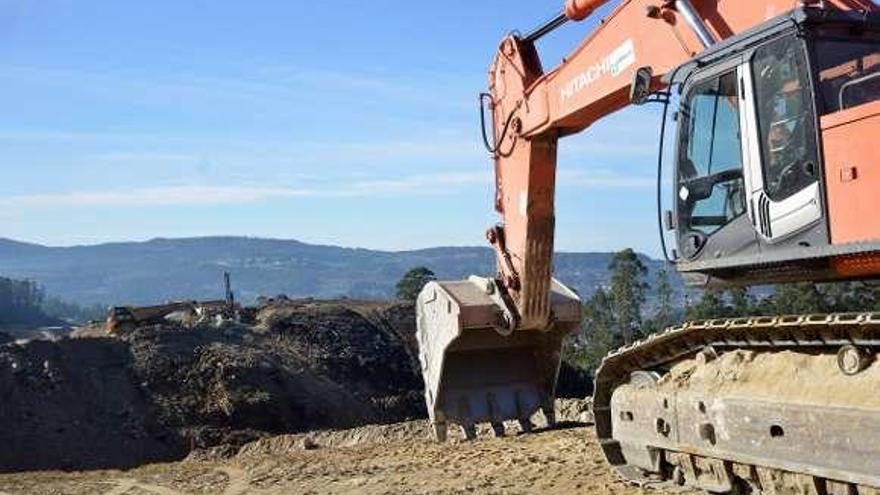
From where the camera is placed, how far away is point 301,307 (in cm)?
3450

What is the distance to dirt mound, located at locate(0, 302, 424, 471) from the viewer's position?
21.5 metres

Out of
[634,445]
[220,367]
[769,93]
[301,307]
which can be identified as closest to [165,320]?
[301,307]

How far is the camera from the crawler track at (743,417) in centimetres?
589

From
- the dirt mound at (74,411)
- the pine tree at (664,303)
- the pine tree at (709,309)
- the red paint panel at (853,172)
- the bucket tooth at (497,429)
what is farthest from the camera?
the pine tree at (664,303)

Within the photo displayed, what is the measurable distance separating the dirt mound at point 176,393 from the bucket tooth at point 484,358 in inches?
370

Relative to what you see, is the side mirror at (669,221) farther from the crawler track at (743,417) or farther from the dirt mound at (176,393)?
the dirt mound at (176,393)

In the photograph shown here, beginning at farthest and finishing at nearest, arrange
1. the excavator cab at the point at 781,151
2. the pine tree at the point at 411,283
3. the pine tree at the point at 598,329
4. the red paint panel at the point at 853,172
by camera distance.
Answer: the pine tree at the point at 411,283 → the pine tree at the point at 598,329 → the excavator cab at the point at 781,151 → the red paint panel at the point at 853,172

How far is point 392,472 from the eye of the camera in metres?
11.3

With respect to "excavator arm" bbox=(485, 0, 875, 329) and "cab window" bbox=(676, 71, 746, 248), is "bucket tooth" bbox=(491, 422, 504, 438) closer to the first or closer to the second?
"excavator arm" bbox=(485, 0, 875, 329)

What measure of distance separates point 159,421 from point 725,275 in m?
17.9

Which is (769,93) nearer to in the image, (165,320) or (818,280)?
(818,280)

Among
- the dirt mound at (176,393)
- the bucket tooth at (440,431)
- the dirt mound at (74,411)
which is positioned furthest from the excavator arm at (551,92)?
the dirt mound at (74,411)

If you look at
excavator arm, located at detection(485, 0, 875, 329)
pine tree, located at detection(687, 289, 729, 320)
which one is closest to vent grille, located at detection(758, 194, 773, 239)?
excavator arm, located at detection(485, 0, 875, 329)

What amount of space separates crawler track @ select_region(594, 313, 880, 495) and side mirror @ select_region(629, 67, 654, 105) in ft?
5.69
